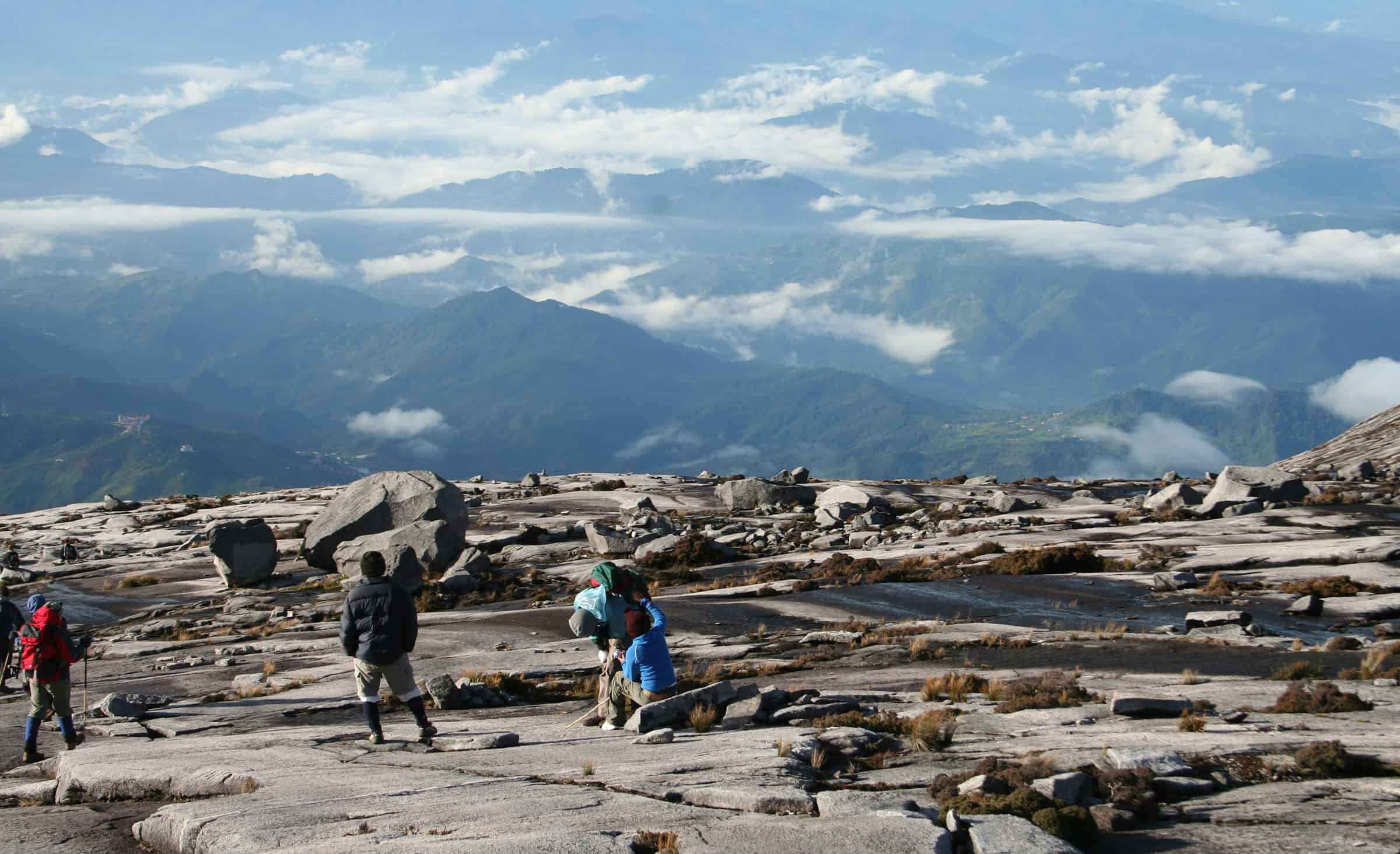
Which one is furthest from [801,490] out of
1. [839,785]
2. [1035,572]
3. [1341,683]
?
[839,785]

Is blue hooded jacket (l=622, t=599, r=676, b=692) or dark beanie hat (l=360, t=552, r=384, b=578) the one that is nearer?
dark beanie hat (l=360, t=552, r=384, b=578)

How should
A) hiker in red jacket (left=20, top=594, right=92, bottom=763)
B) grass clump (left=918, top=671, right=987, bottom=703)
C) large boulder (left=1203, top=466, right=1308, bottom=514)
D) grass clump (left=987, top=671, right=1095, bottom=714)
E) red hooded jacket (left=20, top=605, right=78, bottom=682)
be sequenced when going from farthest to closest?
large boulder (left=1203, top=466, right=1308, bottom=514) → grass clump (left=918, top=671, right=987, bottom=703) → red hooded jacket (left=20, top=605, right=78, bottom=682) → hiker in red jacket (left=20, top=594, right=92, bottom=763) → grass clump (left=987, top=671, right=1095, bottom=714)

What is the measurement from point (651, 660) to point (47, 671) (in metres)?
10.1

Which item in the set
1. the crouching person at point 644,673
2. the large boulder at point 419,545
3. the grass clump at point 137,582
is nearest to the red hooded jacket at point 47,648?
the crouching person at point 644,673

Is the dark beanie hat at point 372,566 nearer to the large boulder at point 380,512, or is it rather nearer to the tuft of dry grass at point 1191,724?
the tuft of dry grass at point 1191,724

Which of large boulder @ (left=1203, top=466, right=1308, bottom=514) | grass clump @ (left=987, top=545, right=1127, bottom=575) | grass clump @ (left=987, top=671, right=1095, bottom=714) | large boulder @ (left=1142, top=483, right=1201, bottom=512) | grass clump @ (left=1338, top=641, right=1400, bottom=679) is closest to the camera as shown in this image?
grass clump @ (left=987, top=671, right=1095, bottom=714)

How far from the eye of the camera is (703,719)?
1748 cm

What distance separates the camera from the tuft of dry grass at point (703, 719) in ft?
57.2

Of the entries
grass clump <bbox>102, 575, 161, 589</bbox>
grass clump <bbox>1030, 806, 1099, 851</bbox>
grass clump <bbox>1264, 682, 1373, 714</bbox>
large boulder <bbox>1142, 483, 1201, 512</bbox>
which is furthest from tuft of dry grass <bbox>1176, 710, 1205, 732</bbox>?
grass clump <bbox>102, 575, 161, 589</bbox>

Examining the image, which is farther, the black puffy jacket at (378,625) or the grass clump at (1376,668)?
the grass clump at (1376,668)

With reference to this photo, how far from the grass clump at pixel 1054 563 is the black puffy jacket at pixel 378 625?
967 inches

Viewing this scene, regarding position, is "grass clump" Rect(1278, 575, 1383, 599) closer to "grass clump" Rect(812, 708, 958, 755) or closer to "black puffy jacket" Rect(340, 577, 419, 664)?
"grass clump" Rect(812, 708, 958, 755)

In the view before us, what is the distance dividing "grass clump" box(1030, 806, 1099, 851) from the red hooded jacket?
16035mm

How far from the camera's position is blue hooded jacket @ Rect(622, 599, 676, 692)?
59.7ft
